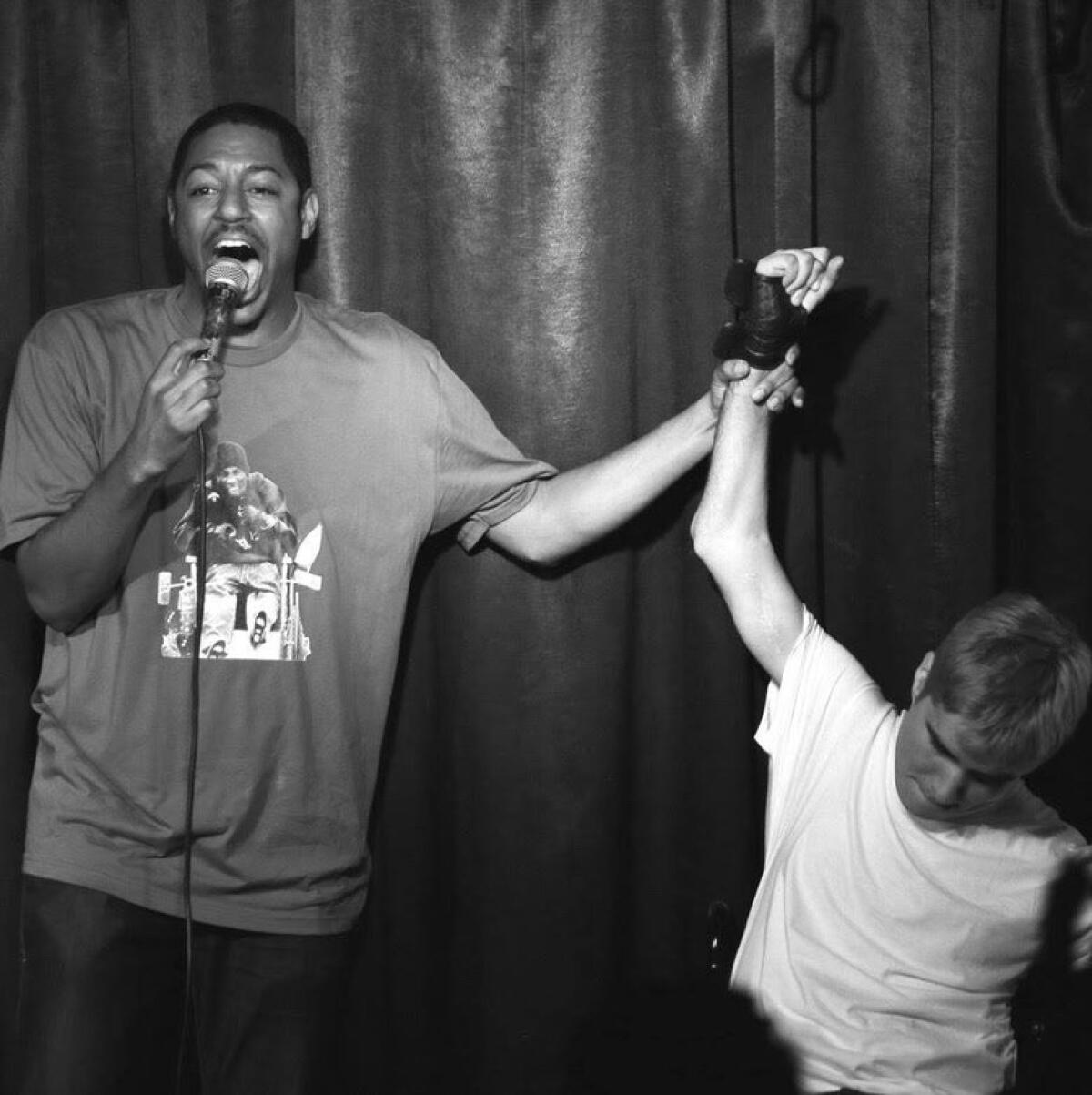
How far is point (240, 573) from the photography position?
2.06m

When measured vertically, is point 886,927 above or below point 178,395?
below

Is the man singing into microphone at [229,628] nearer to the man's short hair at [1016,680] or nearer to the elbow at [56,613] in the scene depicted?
the elbow at [56,613]

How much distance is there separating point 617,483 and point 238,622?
2.06 ft

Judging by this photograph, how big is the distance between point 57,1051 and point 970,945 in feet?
4.18

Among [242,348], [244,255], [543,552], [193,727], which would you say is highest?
[244,255]

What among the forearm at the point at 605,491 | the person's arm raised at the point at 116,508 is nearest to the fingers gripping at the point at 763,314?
the forearm at the point at 605,491

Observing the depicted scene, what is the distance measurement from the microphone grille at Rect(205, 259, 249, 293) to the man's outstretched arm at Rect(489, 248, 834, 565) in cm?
66

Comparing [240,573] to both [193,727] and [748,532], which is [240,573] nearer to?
[193,727]

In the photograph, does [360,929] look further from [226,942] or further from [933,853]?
[933,853]

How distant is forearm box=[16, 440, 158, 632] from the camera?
1.81 metres

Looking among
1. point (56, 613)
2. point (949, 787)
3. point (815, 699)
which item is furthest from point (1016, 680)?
point (56, 613)

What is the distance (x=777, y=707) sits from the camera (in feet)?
6.77

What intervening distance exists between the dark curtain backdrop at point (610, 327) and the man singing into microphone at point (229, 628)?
229 mm

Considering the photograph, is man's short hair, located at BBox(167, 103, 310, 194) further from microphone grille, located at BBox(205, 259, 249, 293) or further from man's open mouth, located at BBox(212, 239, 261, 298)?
microphone grille, located at BBox(205, 259, 249, 293)
